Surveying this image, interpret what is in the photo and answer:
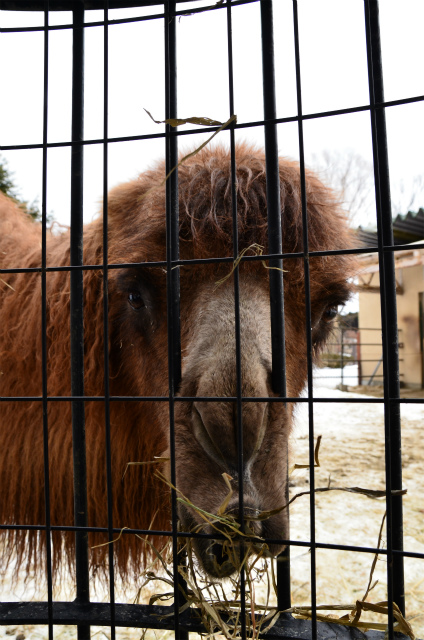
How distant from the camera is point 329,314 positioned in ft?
9.14

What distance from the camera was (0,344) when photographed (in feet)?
10.0

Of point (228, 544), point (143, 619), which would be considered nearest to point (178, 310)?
point (228, 544)

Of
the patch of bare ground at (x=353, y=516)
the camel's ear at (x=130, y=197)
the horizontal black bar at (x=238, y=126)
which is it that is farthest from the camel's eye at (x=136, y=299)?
the patch of bare ground at (x=353, y=516)

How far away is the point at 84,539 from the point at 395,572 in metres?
1.09

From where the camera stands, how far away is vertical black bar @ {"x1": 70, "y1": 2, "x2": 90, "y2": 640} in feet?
5.55

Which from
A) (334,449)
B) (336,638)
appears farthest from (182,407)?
(334,449)

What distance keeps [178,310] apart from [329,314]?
1.54 meters

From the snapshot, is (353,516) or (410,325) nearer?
(353,516)

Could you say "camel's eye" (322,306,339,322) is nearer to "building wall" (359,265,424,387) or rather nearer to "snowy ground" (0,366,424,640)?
"snowy ground" (0,366,424,640)

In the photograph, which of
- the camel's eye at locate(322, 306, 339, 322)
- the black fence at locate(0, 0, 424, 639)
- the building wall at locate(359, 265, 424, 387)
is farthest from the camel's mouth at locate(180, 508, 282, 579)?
the building wall at locate(359, 265, 424, 387)

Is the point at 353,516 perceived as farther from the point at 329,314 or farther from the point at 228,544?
the point at 228,544

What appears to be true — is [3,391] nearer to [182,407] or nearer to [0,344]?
[0,344]

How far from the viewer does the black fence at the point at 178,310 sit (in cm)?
128

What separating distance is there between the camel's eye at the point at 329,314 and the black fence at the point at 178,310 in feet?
4.33
